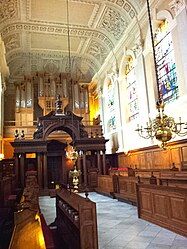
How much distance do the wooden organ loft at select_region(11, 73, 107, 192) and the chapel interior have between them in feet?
0.21

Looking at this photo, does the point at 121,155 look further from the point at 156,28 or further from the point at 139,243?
the point at 139,243

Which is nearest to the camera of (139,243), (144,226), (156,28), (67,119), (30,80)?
(139,243)

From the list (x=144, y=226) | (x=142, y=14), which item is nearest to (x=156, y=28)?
(x=142, y=14)

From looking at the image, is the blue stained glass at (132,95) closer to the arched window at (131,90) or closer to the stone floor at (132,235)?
the arched window at (131,90)

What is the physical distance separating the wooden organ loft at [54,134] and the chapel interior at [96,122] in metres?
0.06

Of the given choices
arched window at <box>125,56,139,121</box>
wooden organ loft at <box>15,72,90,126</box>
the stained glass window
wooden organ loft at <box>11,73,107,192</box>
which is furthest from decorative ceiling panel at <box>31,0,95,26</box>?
wooden organ loft at <box>15,72,90,126</box>

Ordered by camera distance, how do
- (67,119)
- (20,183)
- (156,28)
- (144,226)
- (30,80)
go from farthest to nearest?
(30,80) < (67,119) < (20,183) < (156,28) < (144,226)

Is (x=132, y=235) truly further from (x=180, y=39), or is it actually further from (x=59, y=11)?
(x=59, y=11)

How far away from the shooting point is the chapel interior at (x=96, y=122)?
4984 mm

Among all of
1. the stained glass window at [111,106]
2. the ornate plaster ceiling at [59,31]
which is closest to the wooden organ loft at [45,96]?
the ornate plaster ceiling at [59,31]

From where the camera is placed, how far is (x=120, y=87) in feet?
50.3

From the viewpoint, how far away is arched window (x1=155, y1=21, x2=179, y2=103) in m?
10.5

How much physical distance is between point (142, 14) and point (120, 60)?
354 centimetres

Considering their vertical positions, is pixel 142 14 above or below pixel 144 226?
Result: above
